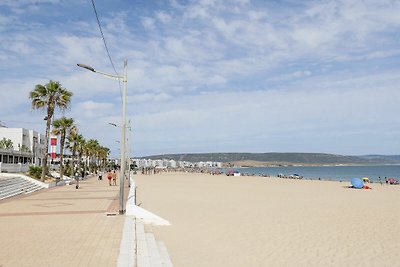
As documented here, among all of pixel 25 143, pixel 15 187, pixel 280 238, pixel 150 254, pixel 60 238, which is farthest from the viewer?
pixel 25 143

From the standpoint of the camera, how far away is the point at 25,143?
245ft

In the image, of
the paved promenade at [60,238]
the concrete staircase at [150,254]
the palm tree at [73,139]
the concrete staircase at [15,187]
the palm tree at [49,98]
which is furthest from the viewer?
the palm tree at [73,139]

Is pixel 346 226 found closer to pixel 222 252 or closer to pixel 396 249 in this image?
pixel 396 249

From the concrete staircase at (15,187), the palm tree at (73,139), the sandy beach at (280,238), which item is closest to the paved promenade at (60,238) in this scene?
the sandy beach at (280,238)

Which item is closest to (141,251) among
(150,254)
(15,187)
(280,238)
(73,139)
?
(150,254)

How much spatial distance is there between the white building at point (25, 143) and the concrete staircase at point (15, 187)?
25.4 metres

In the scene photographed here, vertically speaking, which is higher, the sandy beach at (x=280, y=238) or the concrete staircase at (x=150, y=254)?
the concrete staircase at (x=150, y=254)

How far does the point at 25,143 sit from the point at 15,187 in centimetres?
5142

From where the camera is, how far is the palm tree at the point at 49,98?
34.6 metres

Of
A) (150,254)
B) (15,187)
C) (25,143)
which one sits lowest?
(150,254)

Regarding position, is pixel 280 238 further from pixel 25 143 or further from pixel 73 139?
pixel 25 143

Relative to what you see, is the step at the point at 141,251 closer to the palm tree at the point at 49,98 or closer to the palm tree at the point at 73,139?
the palm tree at the point at 49,98

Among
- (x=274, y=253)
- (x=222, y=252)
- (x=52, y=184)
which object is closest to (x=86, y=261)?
(x=222, y=252)

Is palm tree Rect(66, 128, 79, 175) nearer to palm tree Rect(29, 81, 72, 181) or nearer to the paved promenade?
palm tree Rect(29, 81, 72, 181)
